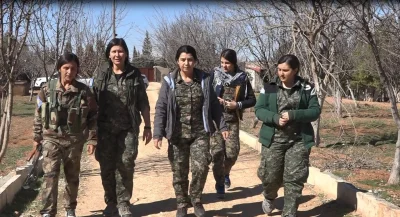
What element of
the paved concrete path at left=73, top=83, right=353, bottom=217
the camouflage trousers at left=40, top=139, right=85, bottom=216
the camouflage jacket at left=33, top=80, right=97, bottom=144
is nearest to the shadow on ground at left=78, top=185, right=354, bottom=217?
the paved concrete path at left=73, top=83, right=353, bottom=217

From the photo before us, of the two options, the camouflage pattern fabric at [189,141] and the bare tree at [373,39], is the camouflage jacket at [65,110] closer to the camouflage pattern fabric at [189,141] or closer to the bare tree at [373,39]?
the camouflage pattern fabric at [189,141]

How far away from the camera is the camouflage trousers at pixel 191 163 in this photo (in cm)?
486

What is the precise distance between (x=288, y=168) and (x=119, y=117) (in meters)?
1.68

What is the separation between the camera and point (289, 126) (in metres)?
4.66

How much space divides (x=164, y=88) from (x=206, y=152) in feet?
2.42

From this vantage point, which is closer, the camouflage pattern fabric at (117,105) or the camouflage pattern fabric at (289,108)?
the camouflage pattern fabric at (289,108)

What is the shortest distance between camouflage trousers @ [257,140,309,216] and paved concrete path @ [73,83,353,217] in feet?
1.78

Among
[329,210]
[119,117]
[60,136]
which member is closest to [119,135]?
[119,117]

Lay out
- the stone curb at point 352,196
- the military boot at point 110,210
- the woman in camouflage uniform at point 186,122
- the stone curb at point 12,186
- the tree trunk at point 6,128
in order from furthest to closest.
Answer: the tree trunk at point 6,128 → the stone curb at point 12,186 → the military boot at point 110,210 → the woman in camouflage uniform at point 186,122 → the stone curb at point 352,196

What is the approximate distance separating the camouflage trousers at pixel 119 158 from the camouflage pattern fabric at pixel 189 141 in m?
0.40

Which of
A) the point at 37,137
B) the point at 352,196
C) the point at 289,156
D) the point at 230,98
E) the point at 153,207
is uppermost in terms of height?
the point at 230,98

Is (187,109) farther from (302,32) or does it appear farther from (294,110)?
(302,32)

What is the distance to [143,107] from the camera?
5.02 meters

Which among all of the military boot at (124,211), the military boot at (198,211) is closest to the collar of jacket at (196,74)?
the military boot at (198,211)
